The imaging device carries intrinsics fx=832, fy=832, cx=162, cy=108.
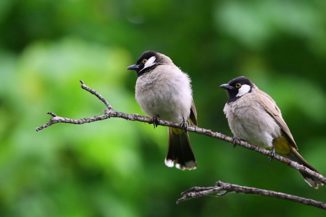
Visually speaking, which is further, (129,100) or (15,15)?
(15,15)

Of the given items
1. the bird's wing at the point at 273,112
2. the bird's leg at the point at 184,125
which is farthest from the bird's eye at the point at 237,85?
the bird's leg at the point at 184,125

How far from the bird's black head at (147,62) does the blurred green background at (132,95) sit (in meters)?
0.79

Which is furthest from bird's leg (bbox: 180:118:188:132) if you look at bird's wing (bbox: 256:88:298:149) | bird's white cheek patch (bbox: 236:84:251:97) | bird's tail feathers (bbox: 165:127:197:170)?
bird's wing (bbox: 256:88:298:149)

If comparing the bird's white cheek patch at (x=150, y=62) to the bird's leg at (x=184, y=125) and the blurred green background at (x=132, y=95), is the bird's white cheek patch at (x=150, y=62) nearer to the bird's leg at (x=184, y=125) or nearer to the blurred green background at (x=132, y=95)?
the bird's leg at (x=184, y=125)

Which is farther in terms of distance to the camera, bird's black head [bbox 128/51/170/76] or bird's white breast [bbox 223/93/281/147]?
bird's black head [bbox 128/51/170/76]

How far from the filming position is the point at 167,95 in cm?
550

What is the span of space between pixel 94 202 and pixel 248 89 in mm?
2084

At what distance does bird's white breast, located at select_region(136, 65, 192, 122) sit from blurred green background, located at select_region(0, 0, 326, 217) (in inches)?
35.1

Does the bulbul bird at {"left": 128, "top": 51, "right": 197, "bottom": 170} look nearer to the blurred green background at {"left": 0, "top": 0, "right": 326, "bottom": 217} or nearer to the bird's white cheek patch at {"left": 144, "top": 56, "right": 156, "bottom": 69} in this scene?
the bird's white cheek patch at {"left": 144, "top": 56, "right": 156, "bottom": 69}

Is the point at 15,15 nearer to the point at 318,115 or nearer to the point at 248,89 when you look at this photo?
the point at 318,115

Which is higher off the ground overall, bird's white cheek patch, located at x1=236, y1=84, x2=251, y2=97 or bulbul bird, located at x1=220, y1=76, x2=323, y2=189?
bird's white cheek patch, located at x1=236, y1=84, x2=251, y2=97

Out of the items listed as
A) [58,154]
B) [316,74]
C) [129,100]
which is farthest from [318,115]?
[58,154]

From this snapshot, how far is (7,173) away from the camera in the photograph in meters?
6.66

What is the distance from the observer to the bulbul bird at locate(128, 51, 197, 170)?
18.0 feet
